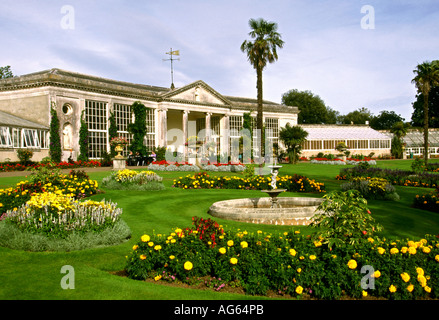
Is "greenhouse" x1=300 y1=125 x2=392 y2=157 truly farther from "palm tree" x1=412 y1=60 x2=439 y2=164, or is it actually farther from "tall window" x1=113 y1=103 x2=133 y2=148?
"tall window" x1=113 y1=103 x2=133 y2=148

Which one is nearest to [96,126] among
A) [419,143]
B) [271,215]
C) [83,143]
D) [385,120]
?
[83,143]

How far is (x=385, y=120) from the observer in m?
97.2

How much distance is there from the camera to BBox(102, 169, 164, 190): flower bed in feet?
56.6

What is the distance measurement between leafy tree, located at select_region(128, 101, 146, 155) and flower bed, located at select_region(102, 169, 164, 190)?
2015cm

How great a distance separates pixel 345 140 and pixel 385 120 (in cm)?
4591

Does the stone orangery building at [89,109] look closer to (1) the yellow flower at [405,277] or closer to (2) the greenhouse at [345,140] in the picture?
(2) the greenhouse at [345,140]

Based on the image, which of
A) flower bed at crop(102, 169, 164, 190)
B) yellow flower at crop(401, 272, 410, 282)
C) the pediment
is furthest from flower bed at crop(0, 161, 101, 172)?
yellow flower at crop(401, 272, 410, 282)

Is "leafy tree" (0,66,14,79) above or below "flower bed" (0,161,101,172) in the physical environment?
above

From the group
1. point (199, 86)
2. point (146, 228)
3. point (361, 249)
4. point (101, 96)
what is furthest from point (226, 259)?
point (199, 86)

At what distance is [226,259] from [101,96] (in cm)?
3236

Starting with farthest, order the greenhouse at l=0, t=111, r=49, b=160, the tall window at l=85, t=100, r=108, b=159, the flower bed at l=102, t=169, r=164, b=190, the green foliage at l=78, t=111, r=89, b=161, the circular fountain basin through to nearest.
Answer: the tall window at l=85, t=100, r=108, b=159
the green foliage at l=78, t=111, r=89, b=161
the greenhouse at l=0, t=111, r=49, b=160
the flower bed at l=102, t=169, r=164, b=190
the circular fountain basin

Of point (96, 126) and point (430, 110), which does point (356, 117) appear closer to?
point (430, 110)

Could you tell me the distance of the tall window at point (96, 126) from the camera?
3453cm

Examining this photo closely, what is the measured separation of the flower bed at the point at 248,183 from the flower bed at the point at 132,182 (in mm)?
1514
